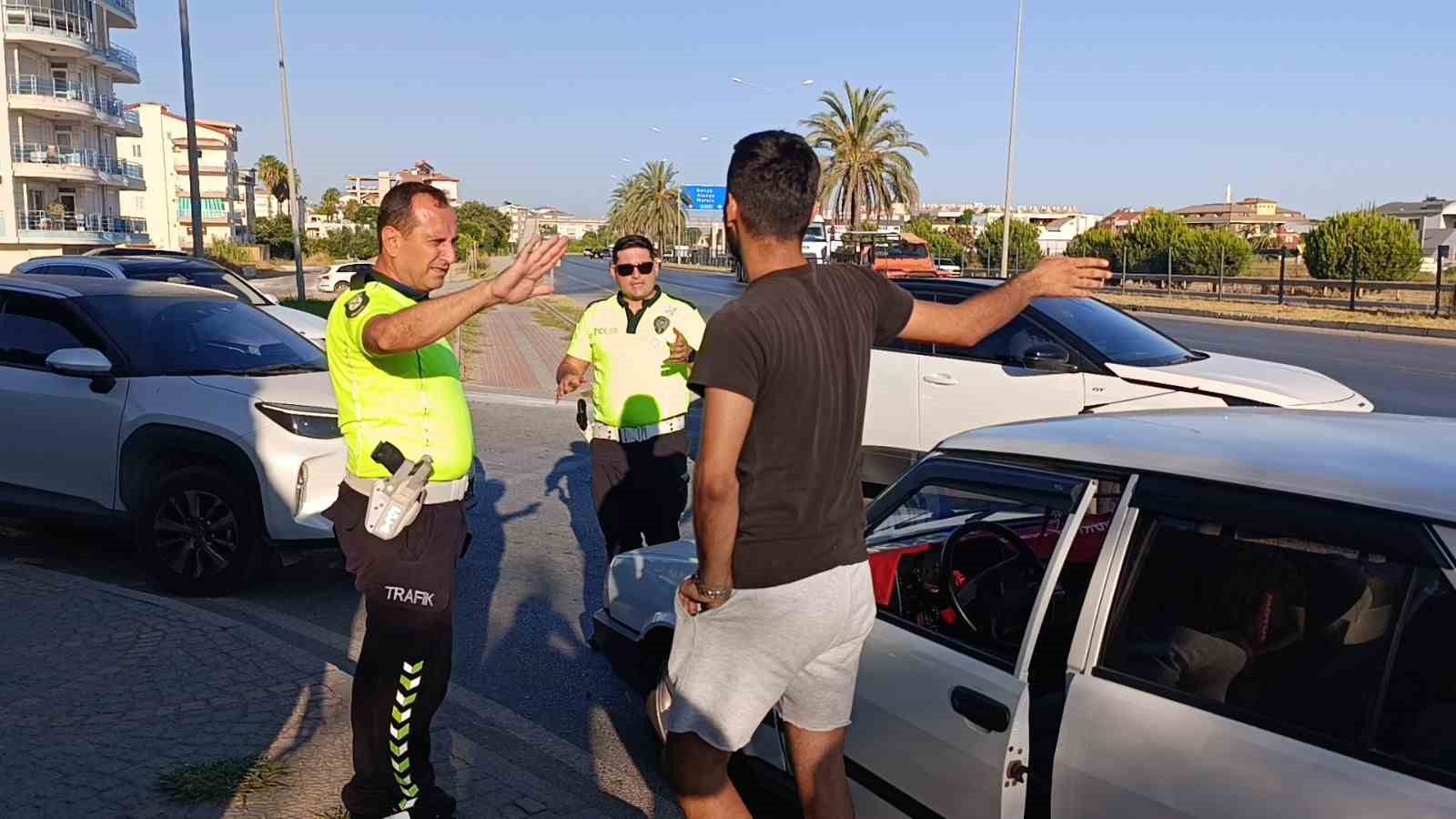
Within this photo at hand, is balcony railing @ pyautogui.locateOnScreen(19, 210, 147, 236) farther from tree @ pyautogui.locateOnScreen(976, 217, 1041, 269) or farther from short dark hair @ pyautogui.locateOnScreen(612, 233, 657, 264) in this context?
short dark hair @ pyautogui.locateOnScreen(612, 233, 657, 264)

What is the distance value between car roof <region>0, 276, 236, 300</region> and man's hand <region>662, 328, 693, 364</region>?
3401 millimetres

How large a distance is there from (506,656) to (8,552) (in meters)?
3.57

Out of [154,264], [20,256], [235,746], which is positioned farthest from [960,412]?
[20,256]

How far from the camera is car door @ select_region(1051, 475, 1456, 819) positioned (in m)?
2.22

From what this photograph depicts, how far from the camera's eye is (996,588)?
3439mm

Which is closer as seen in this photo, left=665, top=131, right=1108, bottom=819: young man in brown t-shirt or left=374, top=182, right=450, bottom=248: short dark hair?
left=665, top=131, right=1108, bottom=819: young man in brown t-shirt

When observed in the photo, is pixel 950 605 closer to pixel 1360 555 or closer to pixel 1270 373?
pixel 1360 555

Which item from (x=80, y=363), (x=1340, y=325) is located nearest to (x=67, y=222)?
(x=1340, y=325)

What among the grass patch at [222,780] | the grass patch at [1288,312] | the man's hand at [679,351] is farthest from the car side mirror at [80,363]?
the grass patch at [1288,312]

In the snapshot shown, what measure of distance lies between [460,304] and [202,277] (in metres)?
13.6

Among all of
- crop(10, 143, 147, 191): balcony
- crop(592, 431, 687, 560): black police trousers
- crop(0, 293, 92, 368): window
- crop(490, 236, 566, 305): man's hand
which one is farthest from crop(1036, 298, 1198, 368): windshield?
crop(10, 143, 147, 191): balcony

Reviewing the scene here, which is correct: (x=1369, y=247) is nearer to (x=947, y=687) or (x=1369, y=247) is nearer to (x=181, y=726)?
(x=947, y=687)

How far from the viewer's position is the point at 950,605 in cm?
343

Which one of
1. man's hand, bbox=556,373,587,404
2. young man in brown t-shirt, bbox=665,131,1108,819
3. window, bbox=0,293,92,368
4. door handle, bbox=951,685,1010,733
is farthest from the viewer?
window, bbox=0,293,92,368
